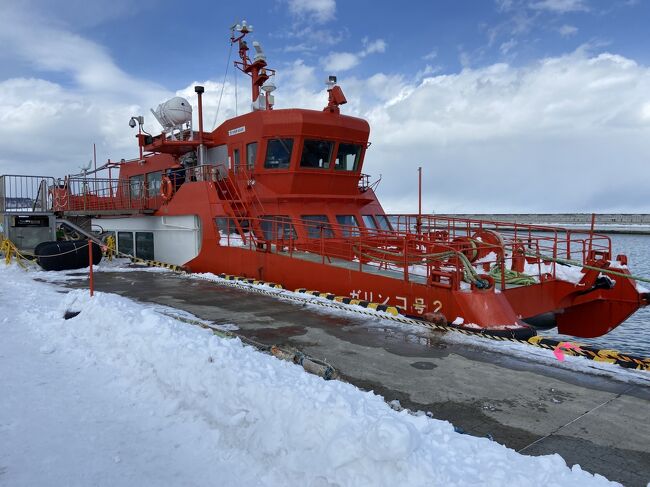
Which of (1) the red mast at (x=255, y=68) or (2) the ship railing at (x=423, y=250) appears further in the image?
(1) the red mast at (x=255, y=68)

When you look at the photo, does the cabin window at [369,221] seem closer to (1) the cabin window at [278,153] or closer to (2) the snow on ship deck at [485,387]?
(1) the cabin window at [278,153]

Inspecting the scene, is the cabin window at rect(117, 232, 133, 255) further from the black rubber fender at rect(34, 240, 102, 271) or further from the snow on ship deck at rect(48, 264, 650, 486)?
the snow on ship deck at rect(48, 264, 650, 486)

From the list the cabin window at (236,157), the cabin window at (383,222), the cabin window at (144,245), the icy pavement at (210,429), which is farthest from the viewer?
the cabin window at (144,245)

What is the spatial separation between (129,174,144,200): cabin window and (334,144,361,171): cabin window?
8.84 m

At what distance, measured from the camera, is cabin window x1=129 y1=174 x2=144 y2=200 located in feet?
61.7

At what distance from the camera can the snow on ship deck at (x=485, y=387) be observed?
3.98 m

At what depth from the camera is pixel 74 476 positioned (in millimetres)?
3590

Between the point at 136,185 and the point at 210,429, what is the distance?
55.7ft

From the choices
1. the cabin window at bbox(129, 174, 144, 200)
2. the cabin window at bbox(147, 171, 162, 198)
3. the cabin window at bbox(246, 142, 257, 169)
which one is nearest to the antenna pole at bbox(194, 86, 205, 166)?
the cabin window at bbox(246, 142, 257, 169)

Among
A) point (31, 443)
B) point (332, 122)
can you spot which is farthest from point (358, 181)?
point (31, 443)

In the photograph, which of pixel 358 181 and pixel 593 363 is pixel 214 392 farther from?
pixel 358 181

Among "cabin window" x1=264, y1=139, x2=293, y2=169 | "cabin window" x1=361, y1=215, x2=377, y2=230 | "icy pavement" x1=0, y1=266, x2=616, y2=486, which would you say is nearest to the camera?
"icy pavement" x1=0, y1=266, x2=616, y2=486

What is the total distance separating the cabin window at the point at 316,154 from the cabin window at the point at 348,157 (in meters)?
0.30

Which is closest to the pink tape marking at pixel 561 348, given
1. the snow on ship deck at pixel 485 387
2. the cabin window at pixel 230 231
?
the snow on ship deck at pixel 485 387
